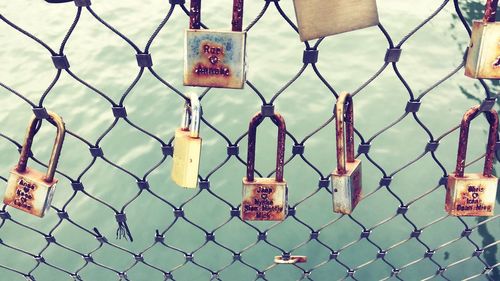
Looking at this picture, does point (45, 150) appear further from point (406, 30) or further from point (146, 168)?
point (406, 30)

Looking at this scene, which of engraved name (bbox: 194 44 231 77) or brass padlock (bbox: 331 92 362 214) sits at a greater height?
engraved name (bbox: 194 44 231 77)

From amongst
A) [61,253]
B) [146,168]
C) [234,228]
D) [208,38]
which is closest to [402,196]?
[234,228]

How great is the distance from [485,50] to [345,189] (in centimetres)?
61

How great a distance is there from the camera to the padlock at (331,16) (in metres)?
1.33

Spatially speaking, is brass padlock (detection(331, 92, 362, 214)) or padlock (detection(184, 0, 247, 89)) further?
brass padlock (detection(331, 92, 362, 214))

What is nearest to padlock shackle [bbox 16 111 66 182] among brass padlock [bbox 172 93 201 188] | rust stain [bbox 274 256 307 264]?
brass padlock [bbox 172 93 201 188]

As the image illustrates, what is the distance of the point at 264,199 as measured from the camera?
189 cm

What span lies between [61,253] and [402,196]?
10.00ft

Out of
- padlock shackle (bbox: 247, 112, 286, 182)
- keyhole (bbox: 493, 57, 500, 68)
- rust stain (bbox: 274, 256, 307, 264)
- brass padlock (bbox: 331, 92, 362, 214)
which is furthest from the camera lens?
rust stain (bbox: 274, 256, 307, 264)

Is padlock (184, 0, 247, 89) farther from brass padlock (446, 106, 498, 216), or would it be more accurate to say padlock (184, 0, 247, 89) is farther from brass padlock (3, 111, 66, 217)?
brass padlock (446, 106, 498, 216)

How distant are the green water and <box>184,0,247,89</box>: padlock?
1440mm

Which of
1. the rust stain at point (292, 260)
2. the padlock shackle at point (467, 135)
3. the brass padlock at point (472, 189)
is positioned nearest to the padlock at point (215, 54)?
the padlock shackle at point (467, 135)

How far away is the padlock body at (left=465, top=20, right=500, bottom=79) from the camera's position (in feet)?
4.69

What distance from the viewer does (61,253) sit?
4.15m
